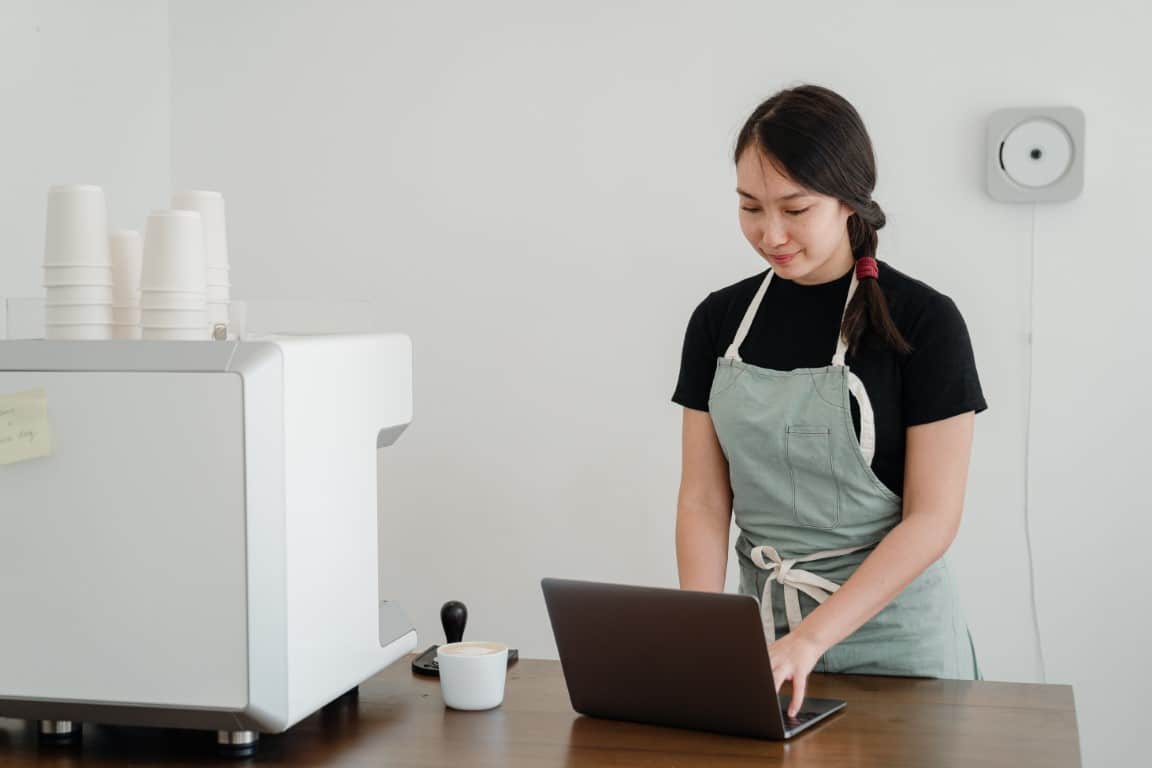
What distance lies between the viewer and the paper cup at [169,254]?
1.36m

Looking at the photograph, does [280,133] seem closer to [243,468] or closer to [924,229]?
[924,229]

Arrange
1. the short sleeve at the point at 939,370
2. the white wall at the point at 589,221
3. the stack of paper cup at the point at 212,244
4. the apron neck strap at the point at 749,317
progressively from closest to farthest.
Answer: the stack of paper cup at the point at 212,244 → the short sleeve at the point at 939,370 → the apron neck strap at the point at 749,317 → the white wall at the point at 589,221

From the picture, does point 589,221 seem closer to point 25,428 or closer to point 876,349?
point 876,349

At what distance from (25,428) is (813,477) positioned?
3.27 feet

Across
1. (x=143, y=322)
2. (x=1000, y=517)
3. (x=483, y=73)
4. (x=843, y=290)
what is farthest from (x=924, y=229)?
(x=143, y=322)

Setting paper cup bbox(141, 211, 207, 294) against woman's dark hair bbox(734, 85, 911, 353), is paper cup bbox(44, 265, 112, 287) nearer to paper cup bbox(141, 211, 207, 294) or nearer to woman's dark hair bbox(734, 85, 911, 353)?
paper cup bbox(141, 211, 207, 294)

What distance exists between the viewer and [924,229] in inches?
97.9

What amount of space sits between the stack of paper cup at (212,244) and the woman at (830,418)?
68cm

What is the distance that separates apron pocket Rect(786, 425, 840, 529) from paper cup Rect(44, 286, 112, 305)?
90 centimetres

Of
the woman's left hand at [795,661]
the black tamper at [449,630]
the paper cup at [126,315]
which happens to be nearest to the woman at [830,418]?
the woman's left hand at [795,661]


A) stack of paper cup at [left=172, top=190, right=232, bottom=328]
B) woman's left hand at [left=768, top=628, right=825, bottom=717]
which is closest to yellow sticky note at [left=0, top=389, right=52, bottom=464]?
stack of paper cup at [left=172, top=190, right=232, bottom=328]

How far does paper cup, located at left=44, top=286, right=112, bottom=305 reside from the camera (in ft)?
4.49

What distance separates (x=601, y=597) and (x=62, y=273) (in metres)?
0.66

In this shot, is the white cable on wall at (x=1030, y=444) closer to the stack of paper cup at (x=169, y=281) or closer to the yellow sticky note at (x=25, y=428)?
the stack of paper cup at (x=169, y=281)
